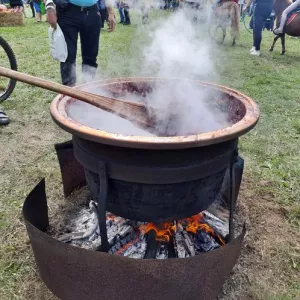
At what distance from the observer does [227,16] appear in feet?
31.2

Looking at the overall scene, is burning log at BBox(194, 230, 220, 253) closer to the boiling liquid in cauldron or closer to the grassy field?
the grassy field

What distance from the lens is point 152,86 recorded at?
244 cm

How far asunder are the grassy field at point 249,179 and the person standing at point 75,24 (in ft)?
2.61

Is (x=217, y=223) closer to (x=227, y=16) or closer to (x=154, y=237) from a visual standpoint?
(x=154, y=237)

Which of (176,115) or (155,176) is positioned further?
(176,115)

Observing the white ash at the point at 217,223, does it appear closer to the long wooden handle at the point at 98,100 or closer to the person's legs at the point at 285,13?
the long wooden handle at the point at 98,100

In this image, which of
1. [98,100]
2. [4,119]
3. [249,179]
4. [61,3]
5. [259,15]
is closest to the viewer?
[98,100]

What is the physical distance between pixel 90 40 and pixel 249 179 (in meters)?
2.49

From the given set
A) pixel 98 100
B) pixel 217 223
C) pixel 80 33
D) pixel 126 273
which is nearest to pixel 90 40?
pixel 80 33

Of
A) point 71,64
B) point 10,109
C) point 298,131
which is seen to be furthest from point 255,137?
point 10,109

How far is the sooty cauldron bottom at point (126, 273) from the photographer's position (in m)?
1.70

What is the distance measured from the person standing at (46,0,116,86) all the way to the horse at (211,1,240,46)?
5879mm

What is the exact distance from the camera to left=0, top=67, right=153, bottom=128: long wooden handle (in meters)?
1.79

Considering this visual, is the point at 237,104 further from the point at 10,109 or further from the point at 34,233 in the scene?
the point at 10,109
